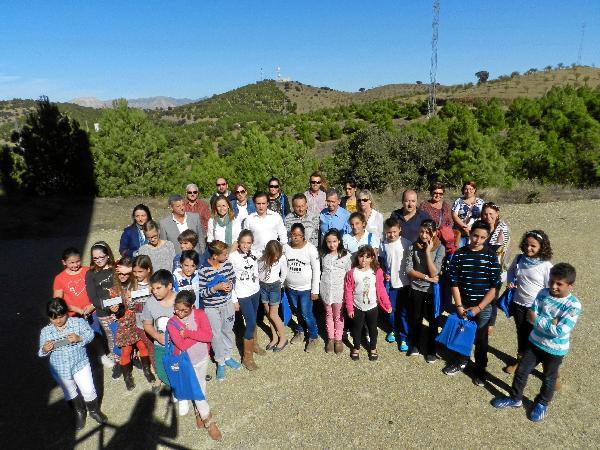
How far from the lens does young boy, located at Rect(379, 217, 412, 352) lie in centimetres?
449

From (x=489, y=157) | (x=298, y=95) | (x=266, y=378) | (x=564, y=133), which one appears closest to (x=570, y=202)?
(x=489, y=157)

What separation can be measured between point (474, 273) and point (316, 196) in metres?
2.76

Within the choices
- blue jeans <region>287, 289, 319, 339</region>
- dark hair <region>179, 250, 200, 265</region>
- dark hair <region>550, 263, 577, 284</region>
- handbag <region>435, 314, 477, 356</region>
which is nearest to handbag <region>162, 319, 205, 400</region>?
dark hair <region>179, 250, 200, 265</region>


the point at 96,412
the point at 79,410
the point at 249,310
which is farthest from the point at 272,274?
the point at 79,410

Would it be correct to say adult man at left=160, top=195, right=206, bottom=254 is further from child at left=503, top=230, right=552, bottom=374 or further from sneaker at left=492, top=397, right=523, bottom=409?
sneaker at left=492, top=397, right=523, bottom=409

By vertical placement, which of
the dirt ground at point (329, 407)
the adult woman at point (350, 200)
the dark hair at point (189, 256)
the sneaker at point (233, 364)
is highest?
the adult woman at point (350, 200)

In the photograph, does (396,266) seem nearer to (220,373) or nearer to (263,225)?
(263,225)

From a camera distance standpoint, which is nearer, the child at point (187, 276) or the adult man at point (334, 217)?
the child at point (187, 276)

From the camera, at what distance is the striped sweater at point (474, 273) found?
374 cm

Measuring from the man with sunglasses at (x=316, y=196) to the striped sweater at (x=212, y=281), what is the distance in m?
2.03

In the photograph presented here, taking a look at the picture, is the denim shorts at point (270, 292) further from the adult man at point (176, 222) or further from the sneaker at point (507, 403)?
the sneaker at point (507, 403)

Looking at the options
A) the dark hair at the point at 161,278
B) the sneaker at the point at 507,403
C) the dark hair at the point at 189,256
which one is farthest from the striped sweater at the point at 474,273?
the dark hair at the point at 161,278

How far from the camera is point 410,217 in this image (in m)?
4.75

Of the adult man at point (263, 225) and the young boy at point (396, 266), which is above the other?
the adult man at point (263, 225)
